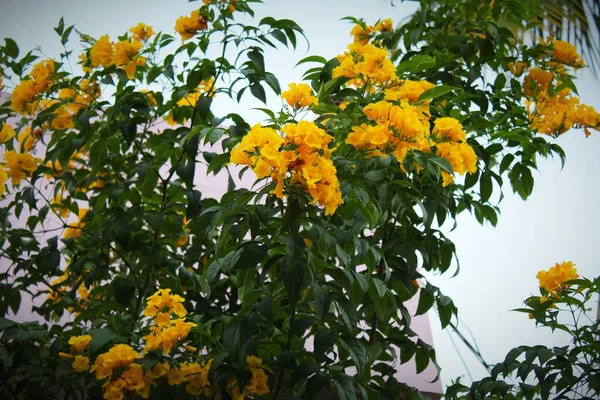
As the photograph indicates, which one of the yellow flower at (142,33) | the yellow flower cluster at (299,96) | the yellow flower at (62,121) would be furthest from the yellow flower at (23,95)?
the yellow flower cluster at (299,96)

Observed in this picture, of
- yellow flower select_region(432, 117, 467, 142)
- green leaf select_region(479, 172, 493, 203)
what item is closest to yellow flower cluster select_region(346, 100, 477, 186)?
yellow flower select_region(432, 117, 467, 142)

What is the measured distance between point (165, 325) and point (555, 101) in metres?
1.25

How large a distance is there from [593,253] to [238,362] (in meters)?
2.25

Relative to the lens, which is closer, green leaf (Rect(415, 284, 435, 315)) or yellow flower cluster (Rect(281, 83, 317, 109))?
yellow flower cluster (Rect(281, 83, 317, 109))

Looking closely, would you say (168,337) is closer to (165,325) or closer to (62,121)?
(165,325)

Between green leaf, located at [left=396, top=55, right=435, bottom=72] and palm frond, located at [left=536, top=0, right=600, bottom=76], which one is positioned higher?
palm frond, located at [left=536, top=0, right=600, bottom=76]

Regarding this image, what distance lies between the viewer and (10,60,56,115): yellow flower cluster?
1.59 m

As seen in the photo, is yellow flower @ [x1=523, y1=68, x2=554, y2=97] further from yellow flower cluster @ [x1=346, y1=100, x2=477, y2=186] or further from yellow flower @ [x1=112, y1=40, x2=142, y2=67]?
yellow flower @ [x1=112, y1=40, x2=142, y2=67]

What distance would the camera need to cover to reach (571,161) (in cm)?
305

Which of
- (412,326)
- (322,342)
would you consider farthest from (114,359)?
(412,326)

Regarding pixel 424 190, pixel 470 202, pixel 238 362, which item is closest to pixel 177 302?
pixel 238 362

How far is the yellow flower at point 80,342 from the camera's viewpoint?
138cm

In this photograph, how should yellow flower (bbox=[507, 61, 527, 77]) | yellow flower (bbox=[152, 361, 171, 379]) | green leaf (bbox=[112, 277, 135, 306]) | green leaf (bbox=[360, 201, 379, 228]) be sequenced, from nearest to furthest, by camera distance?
green leaf (bbox=[360, 201, 379, 228])
yellow flower (bbox=[152, 361, 171, 379])
green leaf (bbox=[112, 277, 135, 306])
yellow flower (bbox=[507, 61, 527, 77])

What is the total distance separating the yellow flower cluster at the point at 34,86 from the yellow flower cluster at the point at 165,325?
66 centimetres
